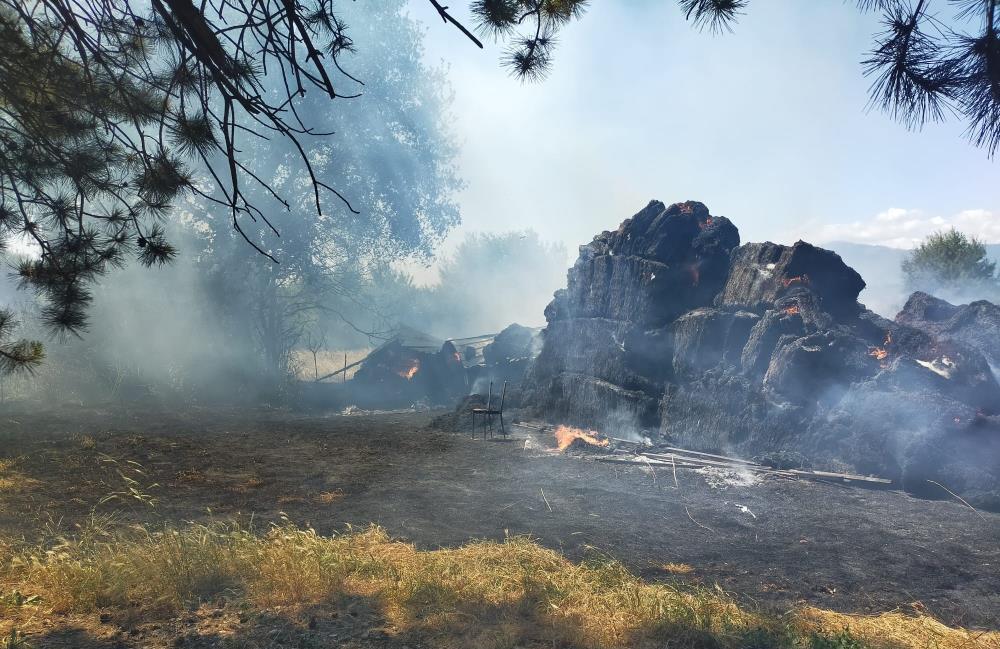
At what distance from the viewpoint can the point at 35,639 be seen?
11.5ft

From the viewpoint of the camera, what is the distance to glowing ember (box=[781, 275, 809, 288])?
12.1 metres

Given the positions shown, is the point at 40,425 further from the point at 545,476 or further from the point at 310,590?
the point at 310,590

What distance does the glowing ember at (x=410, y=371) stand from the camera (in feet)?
75.3

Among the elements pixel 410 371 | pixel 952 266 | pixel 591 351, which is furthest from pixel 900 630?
pixel 952 266

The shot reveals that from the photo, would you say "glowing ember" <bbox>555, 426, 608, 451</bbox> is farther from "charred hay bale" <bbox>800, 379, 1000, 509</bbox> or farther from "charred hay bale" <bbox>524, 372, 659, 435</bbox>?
"charred hay bale" <bbox>800, 379, 1000, 509</bbox>

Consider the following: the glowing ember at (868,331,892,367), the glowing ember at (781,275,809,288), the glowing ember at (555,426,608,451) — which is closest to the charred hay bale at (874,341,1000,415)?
the glowing ember at (868,331,892,367)

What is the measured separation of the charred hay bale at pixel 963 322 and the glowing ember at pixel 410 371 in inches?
613

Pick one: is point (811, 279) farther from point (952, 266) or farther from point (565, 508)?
point (952, 266)

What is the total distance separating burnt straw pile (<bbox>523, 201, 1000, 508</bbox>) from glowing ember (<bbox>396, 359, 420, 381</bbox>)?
6677 millimetres

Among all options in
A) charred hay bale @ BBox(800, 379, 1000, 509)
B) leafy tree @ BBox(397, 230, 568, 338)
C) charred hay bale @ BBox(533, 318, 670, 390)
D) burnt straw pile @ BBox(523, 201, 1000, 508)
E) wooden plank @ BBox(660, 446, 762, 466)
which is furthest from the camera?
leafy tree @ BBox(397, 230, 568, 338)

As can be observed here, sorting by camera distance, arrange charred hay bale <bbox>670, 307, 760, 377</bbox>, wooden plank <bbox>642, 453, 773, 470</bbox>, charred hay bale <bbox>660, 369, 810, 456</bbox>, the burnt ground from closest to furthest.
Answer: the burnt ground
wooden plank <bbox>642, 453, 773, 470</bbox>
charred hay bale <bbox>660, 369, 810, 456</bbox>
charred hay bale <bbox>670, 307, 760, 377</bbox>

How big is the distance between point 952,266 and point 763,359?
34002 millimetres

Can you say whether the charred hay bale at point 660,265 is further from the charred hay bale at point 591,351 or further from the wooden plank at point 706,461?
the wooden plank at point 706,461

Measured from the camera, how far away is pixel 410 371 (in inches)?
909
